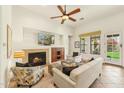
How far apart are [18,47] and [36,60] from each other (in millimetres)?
1403

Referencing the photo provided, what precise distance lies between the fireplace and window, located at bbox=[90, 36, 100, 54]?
3.49 m

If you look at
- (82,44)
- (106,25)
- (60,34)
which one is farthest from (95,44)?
(60,34)

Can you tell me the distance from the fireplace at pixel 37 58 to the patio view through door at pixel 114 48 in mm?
3821

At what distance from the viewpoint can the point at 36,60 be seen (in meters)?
5.79

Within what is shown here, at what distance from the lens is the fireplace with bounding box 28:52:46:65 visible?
17.9ft

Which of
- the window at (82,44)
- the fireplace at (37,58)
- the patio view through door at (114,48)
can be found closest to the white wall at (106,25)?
the patio view through door at (114,48)

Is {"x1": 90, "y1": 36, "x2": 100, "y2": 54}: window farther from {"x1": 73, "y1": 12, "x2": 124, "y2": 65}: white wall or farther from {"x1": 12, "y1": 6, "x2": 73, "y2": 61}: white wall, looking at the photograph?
{"x1": 12, "y1": 6, "x2": 73, "y2": 61}: white wall

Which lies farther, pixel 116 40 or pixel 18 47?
pixel 116 40

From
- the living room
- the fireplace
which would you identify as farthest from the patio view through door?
the fireplace

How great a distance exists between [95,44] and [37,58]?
157 inches

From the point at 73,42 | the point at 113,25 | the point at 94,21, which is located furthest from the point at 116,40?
the point at 73,42

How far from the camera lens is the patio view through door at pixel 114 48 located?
18.9 feet

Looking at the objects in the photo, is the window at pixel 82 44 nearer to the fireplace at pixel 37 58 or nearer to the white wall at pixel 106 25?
the white wall at pixel 106 25
